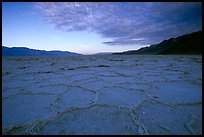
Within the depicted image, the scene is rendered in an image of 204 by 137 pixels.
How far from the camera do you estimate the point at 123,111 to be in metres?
1.46

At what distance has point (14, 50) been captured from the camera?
17025cm

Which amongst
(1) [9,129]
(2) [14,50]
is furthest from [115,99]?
(2) [14,50]

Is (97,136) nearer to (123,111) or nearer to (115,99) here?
(123,111)

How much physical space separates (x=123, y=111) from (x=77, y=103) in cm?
57

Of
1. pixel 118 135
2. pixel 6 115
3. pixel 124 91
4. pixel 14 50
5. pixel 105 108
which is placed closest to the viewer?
pixel 118 135

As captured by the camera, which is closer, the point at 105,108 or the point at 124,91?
the point at 105,108

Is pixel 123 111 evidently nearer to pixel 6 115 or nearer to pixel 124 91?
pixel 124 91

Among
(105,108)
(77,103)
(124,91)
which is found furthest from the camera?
(124,91)

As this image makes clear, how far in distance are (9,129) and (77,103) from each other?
0.72 meters

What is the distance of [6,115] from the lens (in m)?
1.40

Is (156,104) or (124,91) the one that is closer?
(156,104)

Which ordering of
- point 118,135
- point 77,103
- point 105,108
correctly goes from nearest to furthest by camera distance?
point 118,135 < point 105,108 < point 77,103

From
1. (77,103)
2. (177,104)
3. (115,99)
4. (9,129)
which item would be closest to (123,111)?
(115,99)

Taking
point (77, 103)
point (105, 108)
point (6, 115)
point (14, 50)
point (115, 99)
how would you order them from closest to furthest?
point (6, 115) < point (105, 108) < point (77, 103) < point (115, 99) < point (14, 50)
